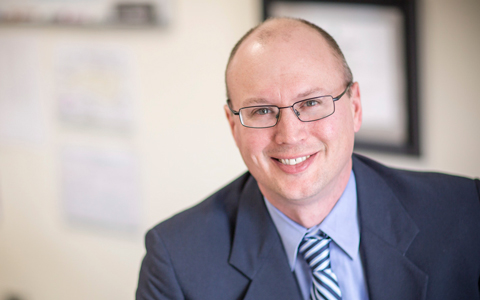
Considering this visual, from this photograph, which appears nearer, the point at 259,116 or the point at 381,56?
the point at 259,116

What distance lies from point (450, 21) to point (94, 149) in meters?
1.69

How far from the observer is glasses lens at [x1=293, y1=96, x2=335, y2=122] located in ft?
3.76

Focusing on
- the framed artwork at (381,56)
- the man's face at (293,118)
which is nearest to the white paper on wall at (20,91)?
the framed artwork at (381,56)

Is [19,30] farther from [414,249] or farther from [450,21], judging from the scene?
[414,249]

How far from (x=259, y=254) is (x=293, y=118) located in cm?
35

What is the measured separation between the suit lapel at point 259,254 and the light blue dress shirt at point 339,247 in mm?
27

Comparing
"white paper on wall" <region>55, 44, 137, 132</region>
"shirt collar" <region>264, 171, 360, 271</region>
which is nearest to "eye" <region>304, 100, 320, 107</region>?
"shirt collar" <region>264, 171, 360, 271</region>

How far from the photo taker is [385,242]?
4.06 feet

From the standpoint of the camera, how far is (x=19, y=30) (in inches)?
101

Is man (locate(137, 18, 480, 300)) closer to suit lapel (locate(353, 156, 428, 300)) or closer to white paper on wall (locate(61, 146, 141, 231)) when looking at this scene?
suit lapel (locate(353, 156, 428, 300))

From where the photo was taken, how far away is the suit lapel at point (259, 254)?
122 centimetres

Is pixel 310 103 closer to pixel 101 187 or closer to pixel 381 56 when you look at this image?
pixel 381 56

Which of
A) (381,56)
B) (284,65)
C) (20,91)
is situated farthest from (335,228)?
(20,91)

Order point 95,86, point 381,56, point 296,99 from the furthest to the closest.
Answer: point 95,86, point 381,56, point 296,99
